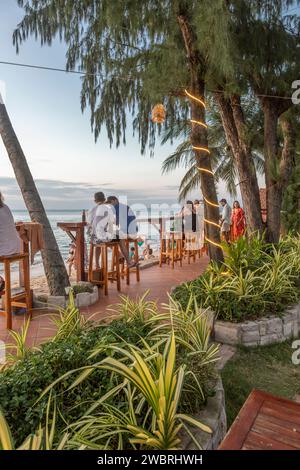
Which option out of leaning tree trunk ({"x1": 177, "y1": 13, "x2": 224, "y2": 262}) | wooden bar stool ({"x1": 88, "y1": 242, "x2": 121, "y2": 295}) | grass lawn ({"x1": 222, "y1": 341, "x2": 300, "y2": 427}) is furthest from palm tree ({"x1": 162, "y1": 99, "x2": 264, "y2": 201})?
grass lawn ({"x1": 222, "y1": 341, "x2": 300, "y2": 427})

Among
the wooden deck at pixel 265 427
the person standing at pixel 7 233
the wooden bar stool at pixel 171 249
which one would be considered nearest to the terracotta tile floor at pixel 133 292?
the wooden bar stool at pixel 171 249

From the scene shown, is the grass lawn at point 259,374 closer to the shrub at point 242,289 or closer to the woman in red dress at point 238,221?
the shrub at point 242,289

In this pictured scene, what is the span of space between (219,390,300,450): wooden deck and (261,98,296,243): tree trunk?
428 centimetres

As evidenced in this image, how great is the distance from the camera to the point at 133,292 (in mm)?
4652

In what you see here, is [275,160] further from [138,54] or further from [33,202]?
[33,202]

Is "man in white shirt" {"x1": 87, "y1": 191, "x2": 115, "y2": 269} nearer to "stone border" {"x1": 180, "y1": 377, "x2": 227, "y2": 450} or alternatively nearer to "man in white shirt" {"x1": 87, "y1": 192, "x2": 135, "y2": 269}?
"man in white shirt" {"x1": 87, "y1": 192, "x2": 135, "y2": 269}

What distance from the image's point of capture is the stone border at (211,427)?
4.45 feet

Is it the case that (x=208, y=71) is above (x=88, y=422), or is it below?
above

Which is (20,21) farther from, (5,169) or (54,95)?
(54,95)

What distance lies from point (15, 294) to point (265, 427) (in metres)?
3.10

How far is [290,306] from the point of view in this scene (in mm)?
3297

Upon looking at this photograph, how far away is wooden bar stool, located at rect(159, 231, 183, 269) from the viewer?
21.4 ft

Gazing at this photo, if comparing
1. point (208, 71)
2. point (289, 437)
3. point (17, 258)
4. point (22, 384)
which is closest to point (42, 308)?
point (17, 258)
